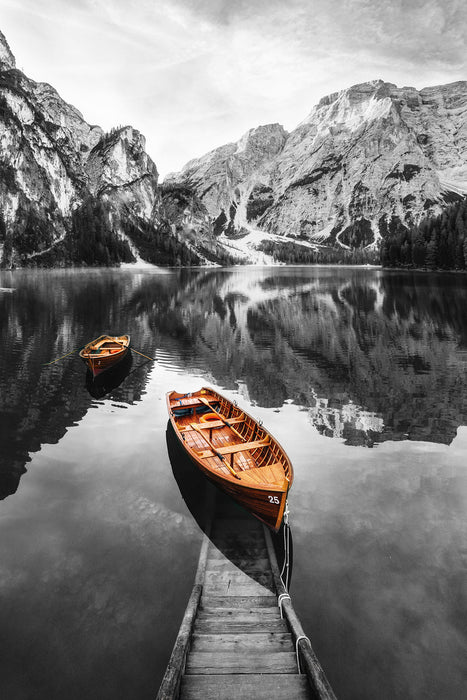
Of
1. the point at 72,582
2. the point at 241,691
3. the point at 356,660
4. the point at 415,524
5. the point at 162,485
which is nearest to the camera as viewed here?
the point at 241,691

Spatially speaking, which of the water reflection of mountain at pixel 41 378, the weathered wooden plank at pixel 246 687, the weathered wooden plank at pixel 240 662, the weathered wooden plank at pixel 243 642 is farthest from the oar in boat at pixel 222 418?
the weathered wooden plank at pixel 246 687

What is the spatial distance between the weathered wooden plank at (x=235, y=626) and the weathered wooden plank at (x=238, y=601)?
0.69 meters

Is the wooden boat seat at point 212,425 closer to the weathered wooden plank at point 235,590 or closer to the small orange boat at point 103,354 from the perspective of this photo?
the weathered wooden plank at point 235,590

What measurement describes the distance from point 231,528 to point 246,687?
6.66 metres

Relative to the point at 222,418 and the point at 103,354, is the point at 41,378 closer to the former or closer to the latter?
the point at 103,354

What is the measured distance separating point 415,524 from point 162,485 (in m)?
10.6

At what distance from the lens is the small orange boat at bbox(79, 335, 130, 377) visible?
3412cm

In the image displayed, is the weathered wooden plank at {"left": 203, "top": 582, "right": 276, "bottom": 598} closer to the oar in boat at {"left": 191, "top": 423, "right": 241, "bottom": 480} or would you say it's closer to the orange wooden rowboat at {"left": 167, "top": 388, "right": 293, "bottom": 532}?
the orange wooden rowboat at {"left": 167, "top": 388, "right": 293, "bottom": 532}

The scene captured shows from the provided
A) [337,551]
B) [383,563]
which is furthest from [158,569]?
[383,563]

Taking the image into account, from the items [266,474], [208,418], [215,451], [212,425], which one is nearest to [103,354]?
[208,418]

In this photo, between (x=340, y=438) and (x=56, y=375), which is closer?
(x=340, y=438)

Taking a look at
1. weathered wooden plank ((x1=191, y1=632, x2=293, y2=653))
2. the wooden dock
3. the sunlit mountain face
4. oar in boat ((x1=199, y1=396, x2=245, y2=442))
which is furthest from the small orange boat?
weathered wooden plank ((x1=191, y1=632, x2=293, y2=653))

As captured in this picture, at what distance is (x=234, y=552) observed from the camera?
44.2 ft

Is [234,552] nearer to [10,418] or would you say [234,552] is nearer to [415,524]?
[415,524]
